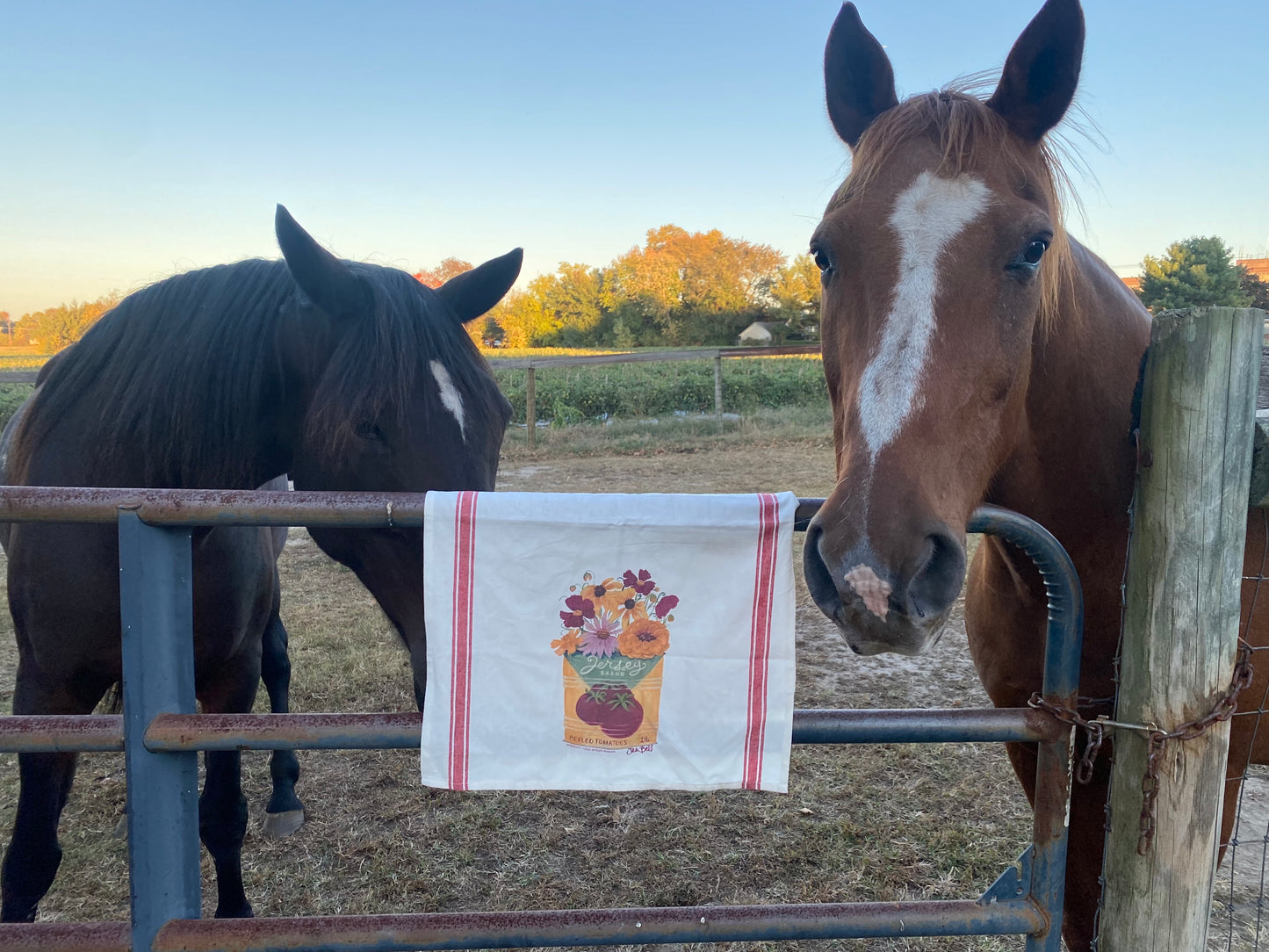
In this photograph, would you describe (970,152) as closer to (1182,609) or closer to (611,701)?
(1182,609)

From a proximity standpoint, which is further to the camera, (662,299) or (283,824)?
(662,299)

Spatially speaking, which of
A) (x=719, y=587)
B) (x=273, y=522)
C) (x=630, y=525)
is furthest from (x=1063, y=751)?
(x=273, y=522)

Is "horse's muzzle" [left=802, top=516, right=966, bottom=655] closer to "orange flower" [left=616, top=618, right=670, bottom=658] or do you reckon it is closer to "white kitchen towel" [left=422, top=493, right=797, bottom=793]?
"white kitchen towel" [left=422, top=493, right=797, bottom=793]

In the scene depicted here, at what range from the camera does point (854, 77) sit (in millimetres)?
1619

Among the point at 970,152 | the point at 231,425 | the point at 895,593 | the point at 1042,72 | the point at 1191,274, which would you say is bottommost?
the point at 895,593

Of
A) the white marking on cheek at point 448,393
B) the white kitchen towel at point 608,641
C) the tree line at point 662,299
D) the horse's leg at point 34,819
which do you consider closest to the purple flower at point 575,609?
the white kitchen towel at point 608,641

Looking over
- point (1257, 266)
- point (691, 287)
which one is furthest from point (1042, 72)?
point (691, 287)

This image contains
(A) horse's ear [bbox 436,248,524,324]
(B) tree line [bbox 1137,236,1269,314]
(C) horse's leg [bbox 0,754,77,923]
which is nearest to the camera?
(C) horse's leg [bbox 0,754,77,923]

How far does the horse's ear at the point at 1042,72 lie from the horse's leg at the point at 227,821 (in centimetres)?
267

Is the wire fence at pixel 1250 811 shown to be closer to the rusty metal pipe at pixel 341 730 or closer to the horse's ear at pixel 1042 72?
the rusty metal pipe at pixel 341 730

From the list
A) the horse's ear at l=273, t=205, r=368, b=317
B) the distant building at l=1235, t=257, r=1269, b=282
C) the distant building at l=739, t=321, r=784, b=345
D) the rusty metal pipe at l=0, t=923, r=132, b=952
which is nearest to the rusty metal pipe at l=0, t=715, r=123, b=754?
the rusty metal pipe at l=0, t=923, r=132, b=952

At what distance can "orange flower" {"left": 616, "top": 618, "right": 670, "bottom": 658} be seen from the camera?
3.77ft

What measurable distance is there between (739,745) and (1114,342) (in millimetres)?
1149

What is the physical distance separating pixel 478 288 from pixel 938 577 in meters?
1.57
